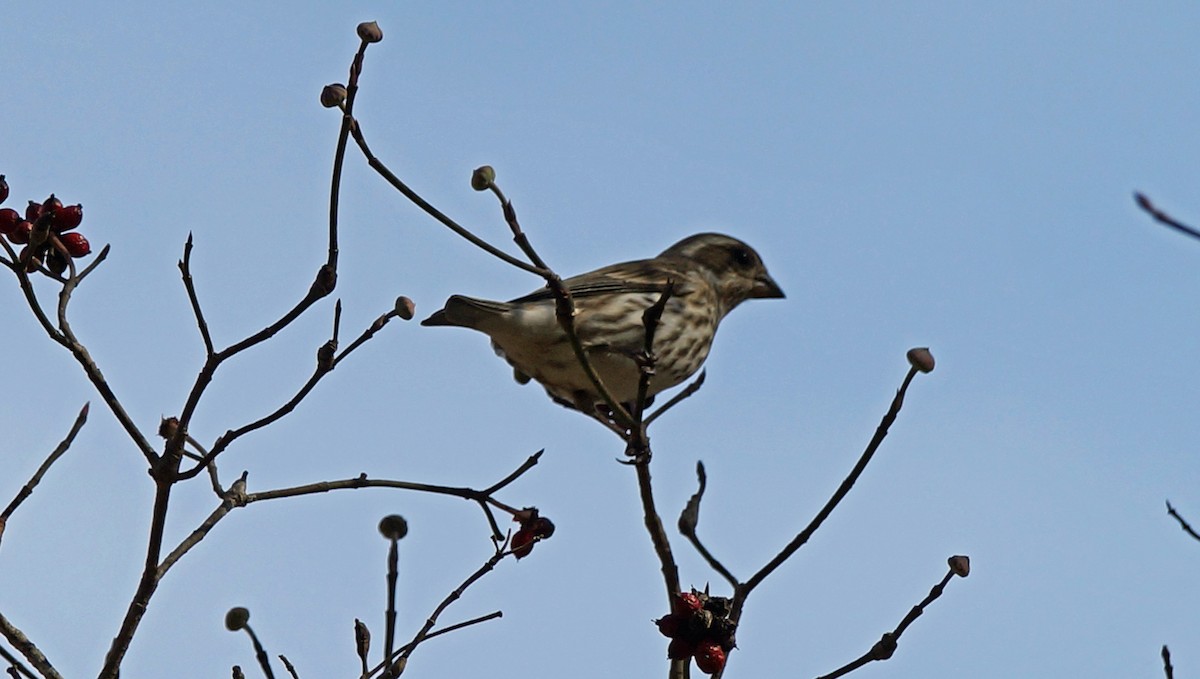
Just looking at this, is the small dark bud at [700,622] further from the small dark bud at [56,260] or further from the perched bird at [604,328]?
the small dark bud at [56,260]

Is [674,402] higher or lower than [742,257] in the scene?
lower

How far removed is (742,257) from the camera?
898cm

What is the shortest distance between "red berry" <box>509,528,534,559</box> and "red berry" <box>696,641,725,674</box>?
109cm

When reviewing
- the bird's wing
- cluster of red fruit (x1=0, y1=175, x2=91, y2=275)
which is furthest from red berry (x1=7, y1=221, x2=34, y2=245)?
the bird's wing

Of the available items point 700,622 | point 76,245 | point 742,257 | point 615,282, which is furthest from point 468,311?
point 700,622

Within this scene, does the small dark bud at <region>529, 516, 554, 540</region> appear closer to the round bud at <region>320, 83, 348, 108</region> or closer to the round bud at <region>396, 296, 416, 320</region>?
the round bud at <region>396, 296, 416, 320</region>

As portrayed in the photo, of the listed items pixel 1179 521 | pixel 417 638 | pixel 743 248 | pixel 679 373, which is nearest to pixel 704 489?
pixel 417 638

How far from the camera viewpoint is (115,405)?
423cm

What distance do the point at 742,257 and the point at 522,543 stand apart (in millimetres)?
4204

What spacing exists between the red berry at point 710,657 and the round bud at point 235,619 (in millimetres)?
1474

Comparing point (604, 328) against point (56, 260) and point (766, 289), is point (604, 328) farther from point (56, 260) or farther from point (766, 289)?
point (56, 260)

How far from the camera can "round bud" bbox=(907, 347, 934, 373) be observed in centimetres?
384

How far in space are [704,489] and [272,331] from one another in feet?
4.35

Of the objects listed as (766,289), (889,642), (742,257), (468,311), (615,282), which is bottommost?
(889,642)
